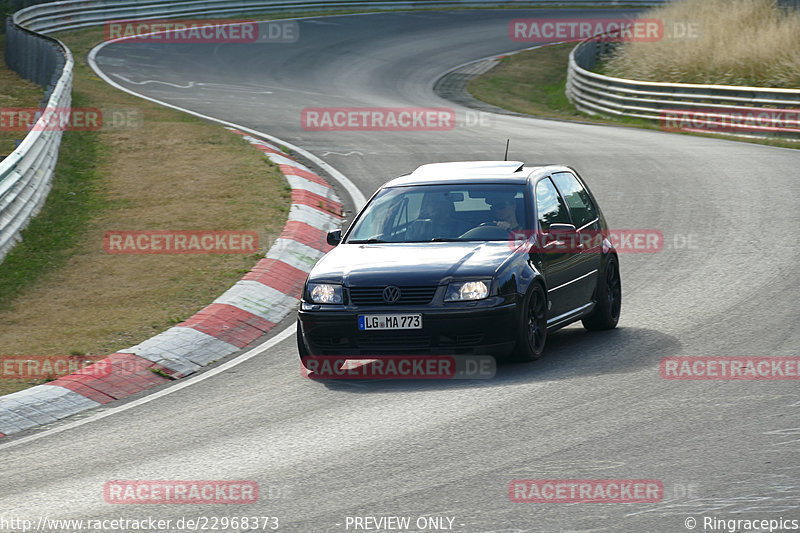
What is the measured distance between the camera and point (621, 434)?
7.08 metres

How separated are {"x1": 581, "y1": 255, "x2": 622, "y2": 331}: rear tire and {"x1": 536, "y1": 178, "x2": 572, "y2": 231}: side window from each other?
0.69 m

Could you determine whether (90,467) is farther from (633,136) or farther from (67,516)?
(633,136)

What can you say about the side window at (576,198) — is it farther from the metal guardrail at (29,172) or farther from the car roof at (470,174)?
the metal guardrail at (29,172)

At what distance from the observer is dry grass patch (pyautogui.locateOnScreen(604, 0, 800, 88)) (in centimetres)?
2991

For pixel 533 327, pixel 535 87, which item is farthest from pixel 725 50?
pixel 533 327

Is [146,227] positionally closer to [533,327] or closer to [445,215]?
[445,215]

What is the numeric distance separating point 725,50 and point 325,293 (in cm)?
2531

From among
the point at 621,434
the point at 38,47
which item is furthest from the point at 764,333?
the point at 38,47

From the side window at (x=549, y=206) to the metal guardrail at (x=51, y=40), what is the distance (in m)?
6.86

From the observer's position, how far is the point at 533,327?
31.0 feet

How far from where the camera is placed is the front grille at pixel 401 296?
8898mm

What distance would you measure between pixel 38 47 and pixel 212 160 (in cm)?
1195

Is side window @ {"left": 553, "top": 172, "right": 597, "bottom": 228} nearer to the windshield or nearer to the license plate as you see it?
the windshield

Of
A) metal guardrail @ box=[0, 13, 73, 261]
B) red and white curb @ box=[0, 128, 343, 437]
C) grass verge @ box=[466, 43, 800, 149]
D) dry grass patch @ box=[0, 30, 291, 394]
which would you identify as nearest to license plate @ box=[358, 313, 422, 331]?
red and white curb @ box=[0, 128, 343, 437]
